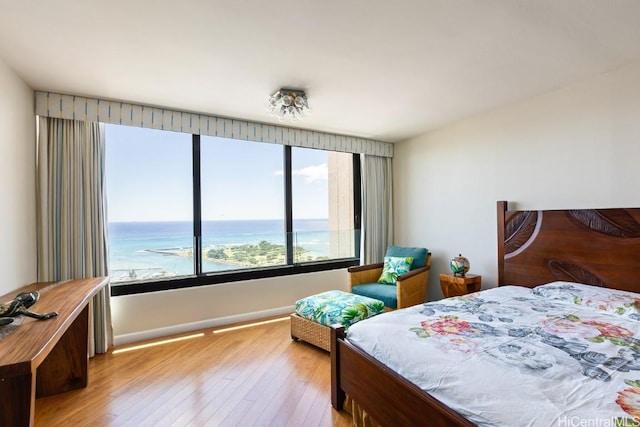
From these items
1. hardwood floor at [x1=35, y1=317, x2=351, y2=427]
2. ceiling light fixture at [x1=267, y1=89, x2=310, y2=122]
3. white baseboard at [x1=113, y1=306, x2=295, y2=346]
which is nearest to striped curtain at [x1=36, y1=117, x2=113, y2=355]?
white baseboard at [x1=113, y1=306, x2=295, y2=346]

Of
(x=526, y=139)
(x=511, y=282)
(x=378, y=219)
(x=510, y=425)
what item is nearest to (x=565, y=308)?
(x=511, y=282)

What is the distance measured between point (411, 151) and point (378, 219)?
1050mm

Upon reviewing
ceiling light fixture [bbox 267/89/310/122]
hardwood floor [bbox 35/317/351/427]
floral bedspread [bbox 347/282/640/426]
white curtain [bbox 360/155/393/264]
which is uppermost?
ceiling light fixture [bbox 267/89/310/122]

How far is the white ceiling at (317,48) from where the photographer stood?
163 cm

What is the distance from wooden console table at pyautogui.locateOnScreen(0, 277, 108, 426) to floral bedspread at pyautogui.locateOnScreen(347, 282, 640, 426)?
4.87 feet

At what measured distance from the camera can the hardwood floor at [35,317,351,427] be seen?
74.2 inches

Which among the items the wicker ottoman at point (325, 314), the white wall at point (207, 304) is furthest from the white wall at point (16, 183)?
the wicker ottoman at point (325, 314)

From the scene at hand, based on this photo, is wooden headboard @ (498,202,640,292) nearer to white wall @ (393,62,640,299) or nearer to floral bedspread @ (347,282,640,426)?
white wall @ (393,62,640,299)

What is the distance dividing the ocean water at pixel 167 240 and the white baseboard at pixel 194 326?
540 mm

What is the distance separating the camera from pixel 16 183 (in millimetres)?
2268

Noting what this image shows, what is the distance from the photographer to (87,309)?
7.67 ft

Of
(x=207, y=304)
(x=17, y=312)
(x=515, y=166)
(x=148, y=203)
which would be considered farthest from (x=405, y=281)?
(x=17, y=312)

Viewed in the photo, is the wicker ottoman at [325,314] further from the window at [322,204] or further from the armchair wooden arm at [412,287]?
the window at [322,204]

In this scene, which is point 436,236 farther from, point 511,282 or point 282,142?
point 282,142
